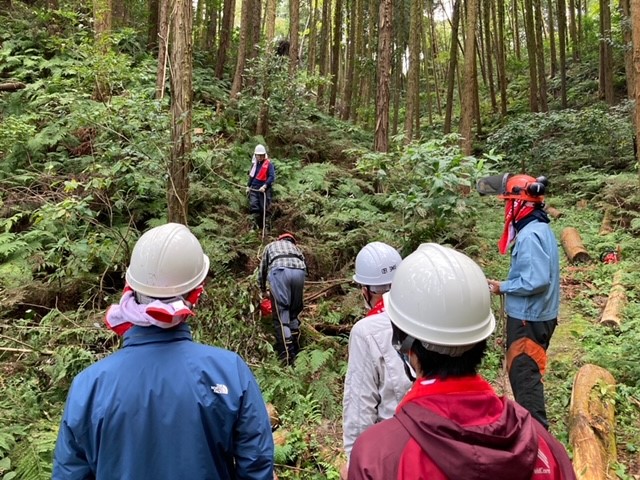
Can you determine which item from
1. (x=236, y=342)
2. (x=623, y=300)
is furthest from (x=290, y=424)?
(x=623, y=300)

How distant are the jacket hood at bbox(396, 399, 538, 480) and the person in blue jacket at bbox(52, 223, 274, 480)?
0.83 m

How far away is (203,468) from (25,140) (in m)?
9.08

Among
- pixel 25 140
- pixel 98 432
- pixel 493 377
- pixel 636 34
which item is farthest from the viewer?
pixel 25 140

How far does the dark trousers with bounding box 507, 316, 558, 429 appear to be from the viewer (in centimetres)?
335

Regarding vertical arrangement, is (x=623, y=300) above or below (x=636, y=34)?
below

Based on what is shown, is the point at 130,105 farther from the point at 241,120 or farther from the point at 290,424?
the point at 290,424

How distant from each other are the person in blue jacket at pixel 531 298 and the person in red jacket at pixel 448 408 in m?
2.00

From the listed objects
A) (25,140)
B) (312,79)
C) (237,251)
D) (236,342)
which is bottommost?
(236,342)

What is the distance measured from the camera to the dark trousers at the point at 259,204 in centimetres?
912

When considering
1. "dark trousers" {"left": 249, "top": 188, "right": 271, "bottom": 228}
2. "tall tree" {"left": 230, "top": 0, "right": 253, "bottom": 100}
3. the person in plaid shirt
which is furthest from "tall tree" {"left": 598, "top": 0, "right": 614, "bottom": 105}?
the person in plaid shirt

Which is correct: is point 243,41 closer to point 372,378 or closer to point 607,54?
point 372,378

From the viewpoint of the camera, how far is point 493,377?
16.6 feet

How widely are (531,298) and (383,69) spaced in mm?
7458

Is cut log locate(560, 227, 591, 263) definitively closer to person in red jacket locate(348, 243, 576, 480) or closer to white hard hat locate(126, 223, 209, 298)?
person in red jacket locate(348, 243, 576, 480)
